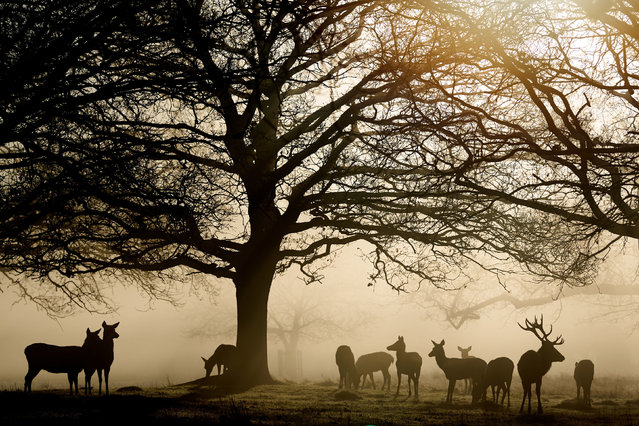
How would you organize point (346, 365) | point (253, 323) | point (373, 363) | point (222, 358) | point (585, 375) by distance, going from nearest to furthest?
point (585, 375), point (253, 323), point (222, 358), point (346, 365), point (373, 363)

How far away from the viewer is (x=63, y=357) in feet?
45.2

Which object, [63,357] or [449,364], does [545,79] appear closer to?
[449,364]

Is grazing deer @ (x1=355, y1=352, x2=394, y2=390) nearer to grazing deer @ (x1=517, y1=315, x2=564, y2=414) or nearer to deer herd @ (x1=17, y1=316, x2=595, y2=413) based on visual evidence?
deer herd @ (x1=17, y1=316, x2=595, y2=413)

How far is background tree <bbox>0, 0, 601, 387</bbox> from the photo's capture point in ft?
27.3

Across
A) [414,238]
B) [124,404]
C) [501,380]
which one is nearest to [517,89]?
[414,238]

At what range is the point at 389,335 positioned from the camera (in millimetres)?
53656

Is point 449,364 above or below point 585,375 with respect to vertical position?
above

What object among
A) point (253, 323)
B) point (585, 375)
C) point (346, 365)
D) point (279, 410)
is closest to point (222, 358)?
point (253, 323)

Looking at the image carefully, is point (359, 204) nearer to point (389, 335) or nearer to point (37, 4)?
point (37, 4)

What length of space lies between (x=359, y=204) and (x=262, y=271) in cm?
332

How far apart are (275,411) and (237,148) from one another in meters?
5.33

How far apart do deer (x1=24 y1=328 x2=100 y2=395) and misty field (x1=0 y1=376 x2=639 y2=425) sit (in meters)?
1.50

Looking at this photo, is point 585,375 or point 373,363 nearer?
point 585,375

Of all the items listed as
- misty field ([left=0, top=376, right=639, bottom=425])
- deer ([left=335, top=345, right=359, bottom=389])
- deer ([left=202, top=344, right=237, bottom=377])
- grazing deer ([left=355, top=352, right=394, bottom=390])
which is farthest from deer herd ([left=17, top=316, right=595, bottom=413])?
grazing deer ([left=355, top=352, right=394, bottom=390])
